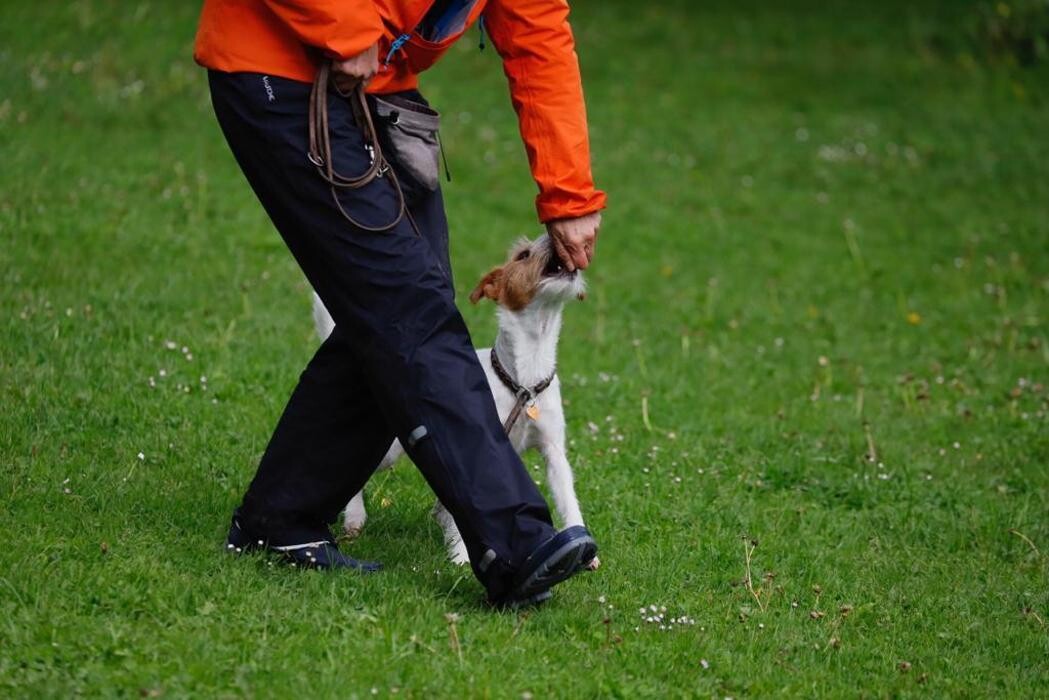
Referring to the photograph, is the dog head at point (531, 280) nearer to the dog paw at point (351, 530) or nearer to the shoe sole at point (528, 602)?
the dog paw at point (351, 530)

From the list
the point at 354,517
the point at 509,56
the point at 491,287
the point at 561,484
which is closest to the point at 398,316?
the point at 509,56

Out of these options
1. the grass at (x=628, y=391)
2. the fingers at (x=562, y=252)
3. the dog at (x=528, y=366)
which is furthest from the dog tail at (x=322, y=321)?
the fingers at (x=562, y=252)

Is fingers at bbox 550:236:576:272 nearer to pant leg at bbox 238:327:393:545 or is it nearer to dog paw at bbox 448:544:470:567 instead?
pant leg at bbox 238:327:393:545

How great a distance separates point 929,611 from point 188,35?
1079cm

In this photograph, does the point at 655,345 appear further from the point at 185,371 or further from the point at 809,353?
the point at 185,371

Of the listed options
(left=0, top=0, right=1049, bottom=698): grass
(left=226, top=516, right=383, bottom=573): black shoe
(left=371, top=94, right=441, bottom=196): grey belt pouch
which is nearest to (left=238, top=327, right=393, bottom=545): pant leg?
(left=226, top=516, right=383, bottom=573): black shoe

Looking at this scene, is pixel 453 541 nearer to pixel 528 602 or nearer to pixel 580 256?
pixel 528 602

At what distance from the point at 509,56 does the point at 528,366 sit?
4.25ft

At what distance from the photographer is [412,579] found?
15.6 feet

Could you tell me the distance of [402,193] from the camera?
446cm

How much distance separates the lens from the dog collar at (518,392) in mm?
5246

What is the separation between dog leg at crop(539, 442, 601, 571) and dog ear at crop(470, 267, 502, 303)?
608mm

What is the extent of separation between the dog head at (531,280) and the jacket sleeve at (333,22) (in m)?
1.21

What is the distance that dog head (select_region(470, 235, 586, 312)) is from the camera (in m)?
5.12
